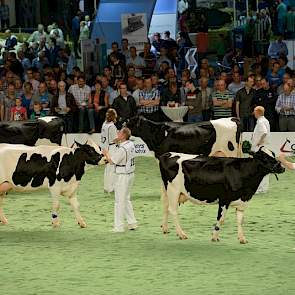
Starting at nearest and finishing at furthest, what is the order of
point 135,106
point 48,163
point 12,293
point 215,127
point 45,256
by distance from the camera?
point 12,293, point 45,256, point 48,163, point 215,127, point 135,106

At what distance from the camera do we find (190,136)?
21766mm

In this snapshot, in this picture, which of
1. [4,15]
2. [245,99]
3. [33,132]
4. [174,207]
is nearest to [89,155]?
[174,207]

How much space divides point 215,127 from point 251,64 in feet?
24.6

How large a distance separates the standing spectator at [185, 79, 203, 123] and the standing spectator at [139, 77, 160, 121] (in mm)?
704

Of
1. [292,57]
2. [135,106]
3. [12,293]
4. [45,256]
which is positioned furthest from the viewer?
[292,57]

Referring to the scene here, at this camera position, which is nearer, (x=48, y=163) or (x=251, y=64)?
(x=48, y=163)

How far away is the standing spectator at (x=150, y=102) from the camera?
26469 millimetres

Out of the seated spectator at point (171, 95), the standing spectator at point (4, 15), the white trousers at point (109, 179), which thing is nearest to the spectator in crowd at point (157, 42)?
the seated spectator at point (171, 95)

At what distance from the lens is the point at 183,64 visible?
3069cm

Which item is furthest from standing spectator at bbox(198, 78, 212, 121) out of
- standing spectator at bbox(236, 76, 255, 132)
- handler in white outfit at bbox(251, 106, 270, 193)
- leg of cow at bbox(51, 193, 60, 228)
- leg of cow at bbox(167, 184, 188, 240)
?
leg of cow at bbox(167, 184, 188, 240)

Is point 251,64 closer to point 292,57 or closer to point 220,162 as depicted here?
point 292,57

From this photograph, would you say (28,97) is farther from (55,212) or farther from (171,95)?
(55,212)

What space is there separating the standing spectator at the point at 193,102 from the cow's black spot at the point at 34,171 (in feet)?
26.3

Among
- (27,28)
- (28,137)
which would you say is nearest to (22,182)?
(28,137)
